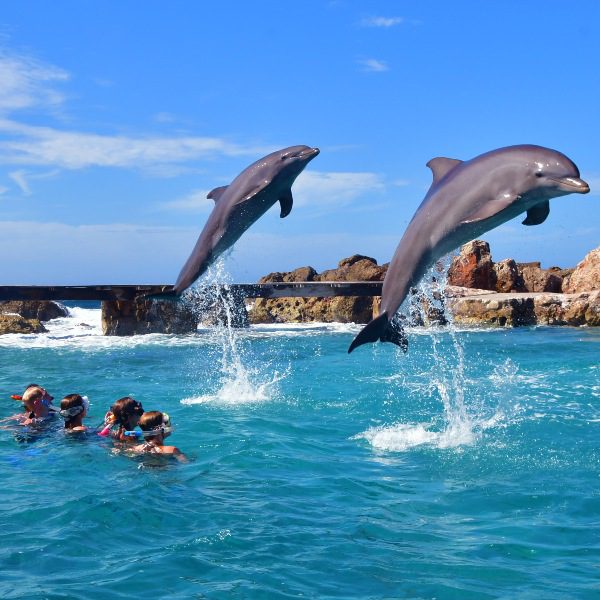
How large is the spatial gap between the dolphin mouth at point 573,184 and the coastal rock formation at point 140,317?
20447 millimetres

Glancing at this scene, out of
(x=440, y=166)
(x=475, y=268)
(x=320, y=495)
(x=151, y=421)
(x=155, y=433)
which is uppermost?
(x=475, y=268)

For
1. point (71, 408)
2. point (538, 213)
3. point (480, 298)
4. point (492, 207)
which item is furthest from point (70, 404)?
point (480, 298)

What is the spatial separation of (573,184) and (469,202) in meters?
0.93

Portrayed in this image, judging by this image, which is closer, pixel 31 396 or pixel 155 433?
pixel 155 433

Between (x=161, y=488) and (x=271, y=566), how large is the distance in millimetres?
2058

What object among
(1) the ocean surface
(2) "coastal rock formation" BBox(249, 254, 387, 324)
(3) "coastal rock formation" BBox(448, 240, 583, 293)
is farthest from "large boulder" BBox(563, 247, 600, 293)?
(1) the ocean surface

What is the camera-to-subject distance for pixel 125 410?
8406 millimetres

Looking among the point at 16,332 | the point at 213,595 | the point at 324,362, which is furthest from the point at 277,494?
the point at 16,332

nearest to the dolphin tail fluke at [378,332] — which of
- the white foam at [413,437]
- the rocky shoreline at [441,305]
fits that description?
the white foam at [413,437]

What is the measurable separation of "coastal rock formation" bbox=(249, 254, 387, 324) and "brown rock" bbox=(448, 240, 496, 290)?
3.15 metres

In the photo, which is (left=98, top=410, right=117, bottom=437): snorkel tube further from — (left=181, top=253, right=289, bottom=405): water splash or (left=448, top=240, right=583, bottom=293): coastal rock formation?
(left=448, top=240, right=583, bottom=293): coastal rock formation

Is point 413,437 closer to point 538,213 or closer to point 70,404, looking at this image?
point 538,213

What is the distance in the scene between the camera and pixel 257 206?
7.12m

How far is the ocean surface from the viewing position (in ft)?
16.5
